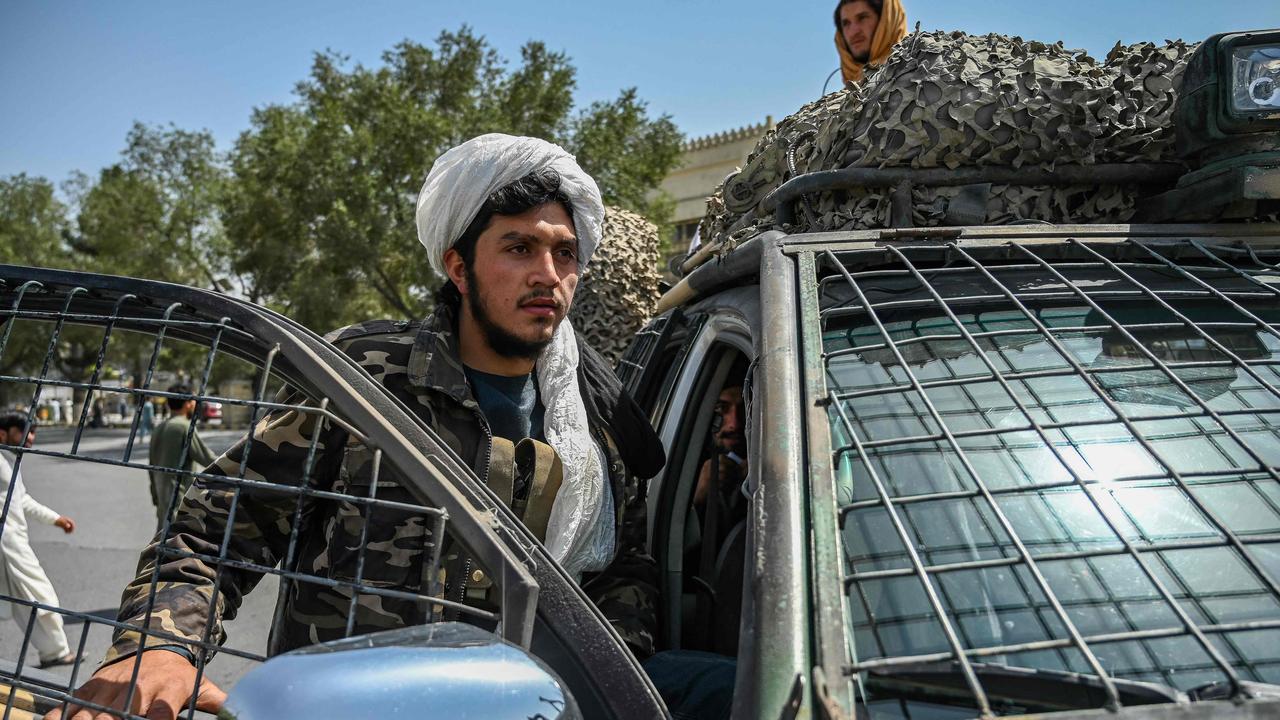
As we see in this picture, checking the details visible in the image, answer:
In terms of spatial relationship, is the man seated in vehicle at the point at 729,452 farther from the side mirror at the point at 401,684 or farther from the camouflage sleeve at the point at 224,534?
the side mirror at the point at 401,684

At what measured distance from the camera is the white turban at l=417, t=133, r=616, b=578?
194 cm

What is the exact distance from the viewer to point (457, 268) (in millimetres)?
2141

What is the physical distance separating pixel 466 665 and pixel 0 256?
136 feet

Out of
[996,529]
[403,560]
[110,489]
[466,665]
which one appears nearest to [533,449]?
[403,560]

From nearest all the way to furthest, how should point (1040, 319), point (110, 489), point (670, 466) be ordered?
point (1040, 319)
point (670, 466)
point (110, 489)

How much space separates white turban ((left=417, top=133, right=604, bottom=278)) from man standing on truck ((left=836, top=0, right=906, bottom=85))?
216cm

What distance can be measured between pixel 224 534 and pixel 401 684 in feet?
3.06

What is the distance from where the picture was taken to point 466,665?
35.8 inches

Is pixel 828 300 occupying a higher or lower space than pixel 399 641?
higher

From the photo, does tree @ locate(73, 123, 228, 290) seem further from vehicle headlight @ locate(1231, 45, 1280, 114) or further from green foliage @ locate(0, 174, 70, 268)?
vehicle headlight @ locate(1231, 45, 1280, 114)

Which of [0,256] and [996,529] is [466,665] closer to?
[996,529]

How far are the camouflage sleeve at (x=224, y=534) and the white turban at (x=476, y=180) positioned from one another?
0.50m

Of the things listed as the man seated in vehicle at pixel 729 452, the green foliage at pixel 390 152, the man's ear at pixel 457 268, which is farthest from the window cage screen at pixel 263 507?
the green foliage at pixel 390 152

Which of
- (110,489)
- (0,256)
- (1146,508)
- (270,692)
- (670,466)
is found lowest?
(270,692)
